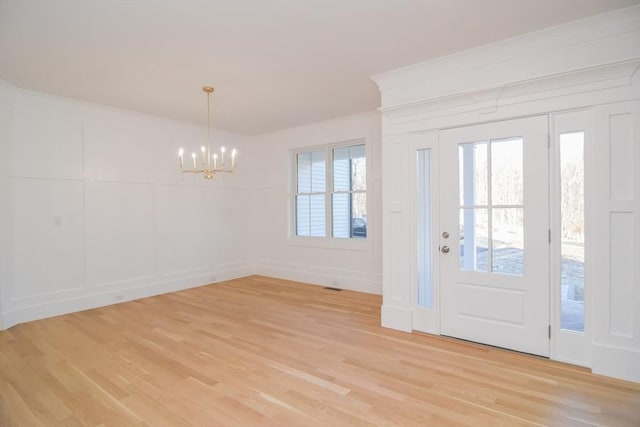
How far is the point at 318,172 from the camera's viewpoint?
623 centimetres

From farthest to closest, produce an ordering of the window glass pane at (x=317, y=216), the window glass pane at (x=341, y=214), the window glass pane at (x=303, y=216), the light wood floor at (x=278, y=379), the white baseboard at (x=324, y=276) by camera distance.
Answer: the window glass pane at (x=303, y=216)
the window glass pane at (x=317, y=216)
the window glass pane at (x=341, y=214)
the white baseboard at (x=324, y=276)
the light wood floor at (x=278, y=379)

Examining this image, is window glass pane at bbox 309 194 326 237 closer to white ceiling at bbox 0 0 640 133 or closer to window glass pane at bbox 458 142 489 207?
white ceiling at bbox 0 0 640 133

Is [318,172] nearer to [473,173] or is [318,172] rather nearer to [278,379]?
[473,173]

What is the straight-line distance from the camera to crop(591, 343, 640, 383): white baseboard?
257 centimetres

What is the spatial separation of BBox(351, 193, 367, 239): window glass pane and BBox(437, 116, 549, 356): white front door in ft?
7.09

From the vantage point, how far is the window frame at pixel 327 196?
559 cm

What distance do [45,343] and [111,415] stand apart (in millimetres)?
1868

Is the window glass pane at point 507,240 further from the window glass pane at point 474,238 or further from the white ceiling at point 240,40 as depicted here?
the white ceiling at point 240,40

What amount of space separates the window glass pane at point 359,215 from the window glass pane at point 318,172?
2.18 feet

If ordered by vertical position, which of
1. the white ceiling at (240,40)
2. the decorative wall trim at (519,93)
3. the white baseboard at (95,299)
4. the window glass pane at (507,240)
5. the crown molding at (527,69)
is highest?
the white ceiling at (240,40)

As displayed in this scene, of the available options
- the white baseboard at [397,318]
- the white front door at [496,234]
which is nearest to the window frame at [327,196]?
the white baseboard at [397,318]

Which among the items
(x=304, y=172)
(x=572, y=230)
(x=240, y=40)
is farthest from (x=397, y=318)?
(x=304, y=172)

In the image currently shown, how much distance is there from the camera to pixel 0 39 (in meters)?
2.91

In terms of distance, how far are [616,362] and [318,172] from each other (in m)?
4.72
